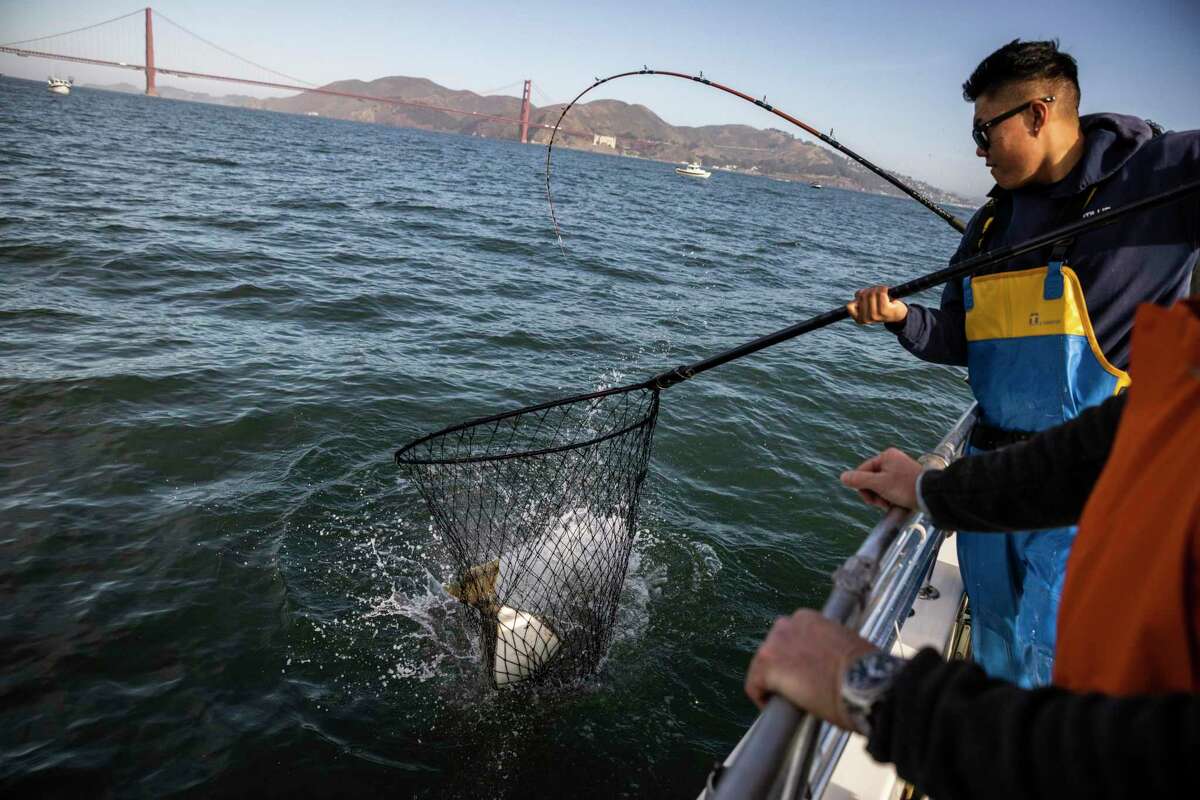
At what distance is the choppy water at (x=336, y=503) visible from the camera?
379 cm

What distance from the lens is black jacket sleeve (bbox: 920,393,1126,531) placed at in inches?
46.9

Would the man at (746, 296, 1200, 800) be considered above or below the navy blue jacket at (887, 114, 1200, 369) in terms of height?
below

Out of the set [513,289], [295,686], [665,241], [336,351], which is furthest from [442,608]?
[665,241]

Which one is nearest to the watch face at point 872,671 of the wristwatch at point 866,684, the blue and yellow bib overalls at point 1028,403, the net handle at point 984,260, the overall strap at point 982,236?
the wristwatch at point 866,684

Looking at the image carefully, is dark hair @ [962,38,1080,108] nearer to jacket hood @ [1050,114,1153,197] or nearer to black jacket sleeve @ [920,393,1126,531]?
jacket hood @ [1050,114,1153,197]

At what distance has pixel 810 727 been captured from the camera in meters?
1.03

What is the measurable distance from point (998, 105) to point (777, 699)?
8.31ft

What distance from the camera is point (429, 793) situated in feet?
11.6

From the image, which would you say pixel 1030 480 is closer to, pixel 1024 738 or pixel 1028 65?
pixel 1024 738

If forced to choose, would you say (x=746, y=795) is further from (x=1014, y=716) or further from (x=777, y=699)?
(x=1014, y=716)

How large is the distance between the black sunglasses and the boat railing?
4.79 ft

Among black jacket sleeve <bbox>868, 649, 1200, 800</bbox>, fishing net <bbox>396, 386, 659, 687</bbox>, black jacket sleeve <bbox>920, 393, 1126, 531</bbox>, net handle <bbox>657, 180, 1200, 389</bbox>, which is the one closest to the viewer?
black jacket sleeve <bbox>868, 649, 1200, 800</bbox>

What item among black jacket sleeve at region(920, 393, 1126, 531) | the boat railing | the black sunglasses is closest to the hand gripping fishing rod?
the boat railing

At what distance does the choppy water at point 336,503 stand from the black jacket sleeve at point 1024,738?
10.7 ft
